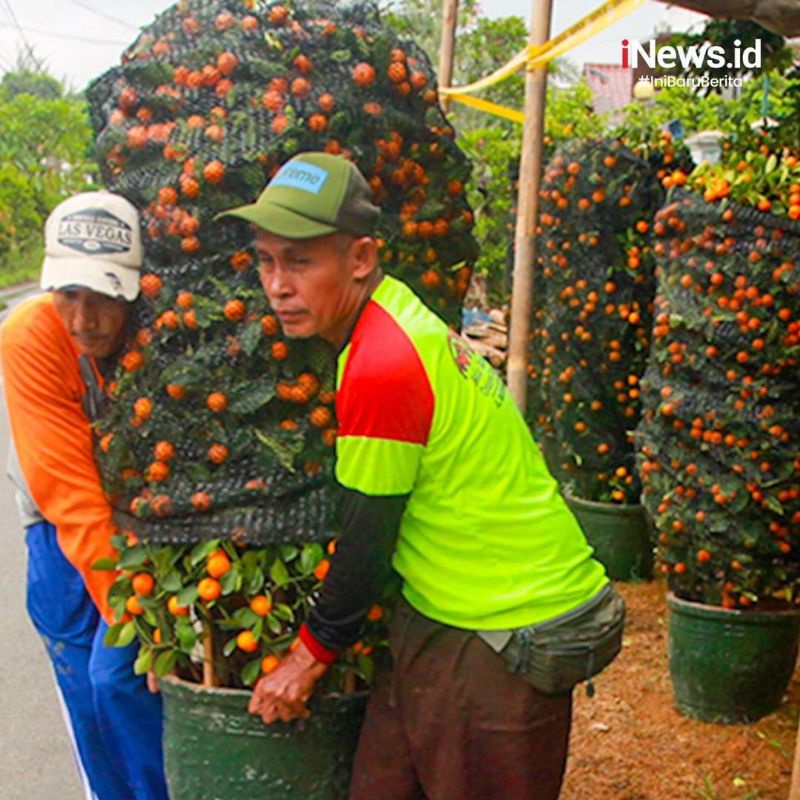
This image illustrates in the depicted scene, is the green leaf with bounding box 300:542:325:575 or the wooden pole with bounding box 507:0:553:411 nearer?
the green leaf with bounding box 300:542:325:575

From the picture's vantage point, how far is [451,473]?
2.21 m

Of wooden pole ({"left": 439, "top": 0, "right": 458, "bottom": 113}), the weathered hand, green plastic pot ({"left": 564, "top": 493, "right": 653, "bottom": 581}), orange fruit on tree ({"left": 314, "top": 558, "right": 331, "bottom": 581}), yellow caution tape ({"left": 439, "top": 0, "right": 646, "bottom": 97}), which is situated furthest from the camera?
wooden pole ({"left": 439, "top": 0, "right": 458, "bottom": 113})

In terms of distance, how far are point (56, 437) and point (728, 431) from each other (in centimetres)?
270

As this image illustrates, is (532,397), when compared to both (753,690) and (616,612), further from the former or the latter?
(616,612)

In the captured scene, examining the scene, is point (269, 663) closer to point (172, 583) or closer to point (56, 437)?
point (172, 583)

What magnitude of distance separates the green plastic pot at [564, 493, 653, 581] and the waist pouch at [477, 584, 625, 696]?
413 centimetres

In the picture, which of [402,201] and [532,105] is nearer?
[402,201]

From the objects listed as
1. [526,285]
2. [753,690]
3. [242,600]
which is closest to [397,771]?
[242,600]

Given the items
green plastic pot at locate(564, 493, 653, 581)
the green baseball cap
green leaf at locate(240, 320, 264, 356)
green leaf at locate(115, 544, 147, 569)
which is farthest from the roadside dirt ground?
the green baseball cap

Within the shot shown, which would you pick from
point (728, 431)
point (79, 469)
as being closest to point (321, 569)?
point (79, 469)

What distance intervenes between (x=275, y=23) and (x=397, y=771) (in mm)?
1755

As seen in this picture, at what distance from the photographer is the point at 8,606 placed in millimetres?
5801

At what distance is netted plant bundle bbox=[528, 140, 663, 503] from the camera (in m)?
6.02

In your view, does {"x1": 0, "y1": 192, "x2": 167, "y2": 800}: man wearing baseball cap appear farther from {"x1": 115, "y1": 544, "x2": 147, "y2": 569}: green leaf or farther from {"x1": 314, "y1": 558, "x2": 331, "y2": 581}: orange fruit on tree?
{"x1": 314, "y1": 558, "x2": 331, "y2": 581}: orange fruit on tree
